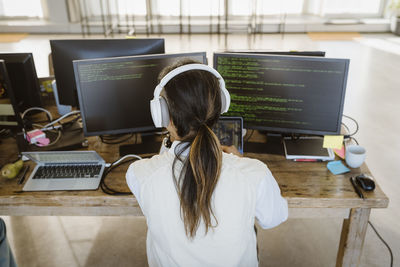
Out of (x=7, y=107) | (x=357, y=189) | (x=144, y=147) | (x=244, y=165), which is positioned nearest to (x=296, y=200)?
(x=357, y=189)

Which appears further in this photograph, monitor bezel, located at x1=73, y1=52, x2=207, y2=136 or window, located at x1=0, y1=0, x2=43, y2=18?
window, located at x1=0, y1=0, x2=43, y2=18

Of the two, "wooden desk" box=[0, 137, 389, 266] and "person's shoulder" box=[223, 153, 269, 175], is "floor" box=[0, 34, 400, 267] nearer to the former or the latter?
"wooden desk" box=[0, 137, 389, 266]

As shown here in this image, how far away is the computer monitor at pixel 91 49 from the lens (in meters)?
1.87

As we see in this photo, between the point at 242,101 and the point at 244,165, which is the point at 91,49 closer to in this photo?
the point at 242,101

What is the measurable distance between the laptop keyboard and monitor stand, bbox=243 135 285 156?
706 mm

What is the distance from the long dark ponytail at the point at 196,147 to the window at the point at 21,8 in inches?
328

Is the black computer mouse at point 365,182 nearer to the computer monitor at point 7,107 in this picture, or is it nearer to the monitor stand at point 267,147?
the monitor stand at point 267,147

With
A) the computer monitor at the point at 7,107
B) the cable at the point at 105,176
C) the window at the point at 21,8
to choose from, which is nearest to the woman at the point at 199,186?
the cable at the point at 105,176

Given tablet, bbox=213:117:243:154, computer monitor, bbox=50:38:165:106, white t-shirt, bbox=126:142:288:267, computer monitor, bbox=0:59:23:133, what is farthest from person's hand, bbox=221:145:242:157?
computer monitor, bbox=0:59:23:133

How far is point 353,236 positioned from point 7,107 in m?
1.69

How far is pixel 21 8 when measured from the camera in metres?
8.08

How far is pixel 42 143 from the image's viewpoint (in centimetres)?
179

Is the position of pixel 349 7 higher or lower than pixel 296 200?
higher

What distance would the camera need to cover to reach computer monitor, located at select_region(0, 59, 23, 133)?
1.57 meters
